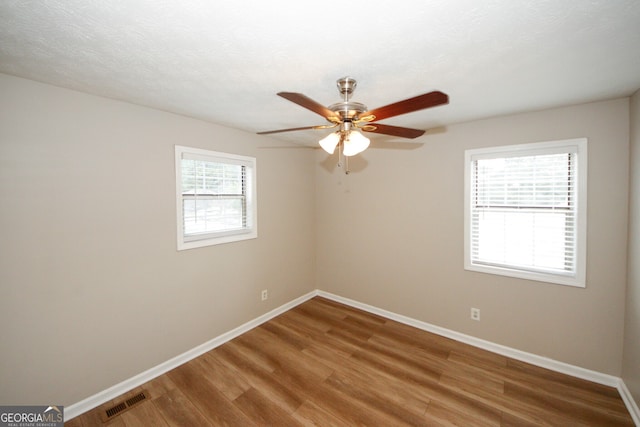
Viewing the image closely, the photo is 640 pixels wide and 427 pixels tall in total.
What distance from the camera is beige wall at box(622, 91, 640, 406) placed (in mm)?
1894

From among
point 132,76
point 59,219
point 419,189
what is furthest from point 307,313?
point 132,76

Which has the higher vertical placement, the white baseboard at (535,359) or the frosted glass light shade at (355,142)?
the frosted glass light shade at (355,142)

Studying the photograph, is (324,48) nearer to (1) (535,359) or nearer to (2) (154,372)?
(2) (154,372)

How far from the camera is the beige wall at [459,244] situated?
2.14 m

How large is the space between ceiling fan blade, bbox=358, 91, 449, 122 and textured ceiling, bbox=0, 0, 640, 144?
332mm

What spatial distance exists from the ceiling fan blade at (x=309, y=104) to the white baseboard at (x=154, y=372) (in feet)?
8.77

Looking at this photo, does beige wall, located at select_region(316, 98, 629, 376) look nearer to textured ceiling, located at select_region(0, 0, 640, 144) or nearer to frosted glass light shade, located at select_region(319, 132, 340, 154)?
textured ceiling, located at select_region(0, 0, 640, 144)

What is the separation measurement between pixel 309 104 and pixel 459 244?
7.98 ft

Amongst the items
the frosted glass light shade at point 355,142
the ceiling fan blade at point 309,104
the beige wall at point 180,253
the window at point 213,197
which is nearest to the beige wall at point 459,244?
the beige wall at point 180,253

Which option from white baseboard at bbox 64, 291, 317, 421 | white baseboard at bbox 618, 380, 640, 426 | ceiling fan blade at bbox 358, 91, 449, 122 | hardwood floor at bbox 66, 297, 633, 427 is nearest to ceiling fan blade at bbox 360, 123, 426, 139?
ceiling fan blade at bbox 358, 91, 449, 122

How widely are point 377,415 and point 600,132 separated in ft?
9.75

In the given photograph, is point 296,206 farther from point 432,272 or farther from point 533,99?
point 533,99

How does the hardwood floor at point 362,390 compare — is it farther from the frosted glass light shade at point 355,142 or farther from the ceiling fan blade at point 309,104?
the ceiling fan blade at point 309,104

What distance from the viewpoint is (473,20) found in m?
1.16
